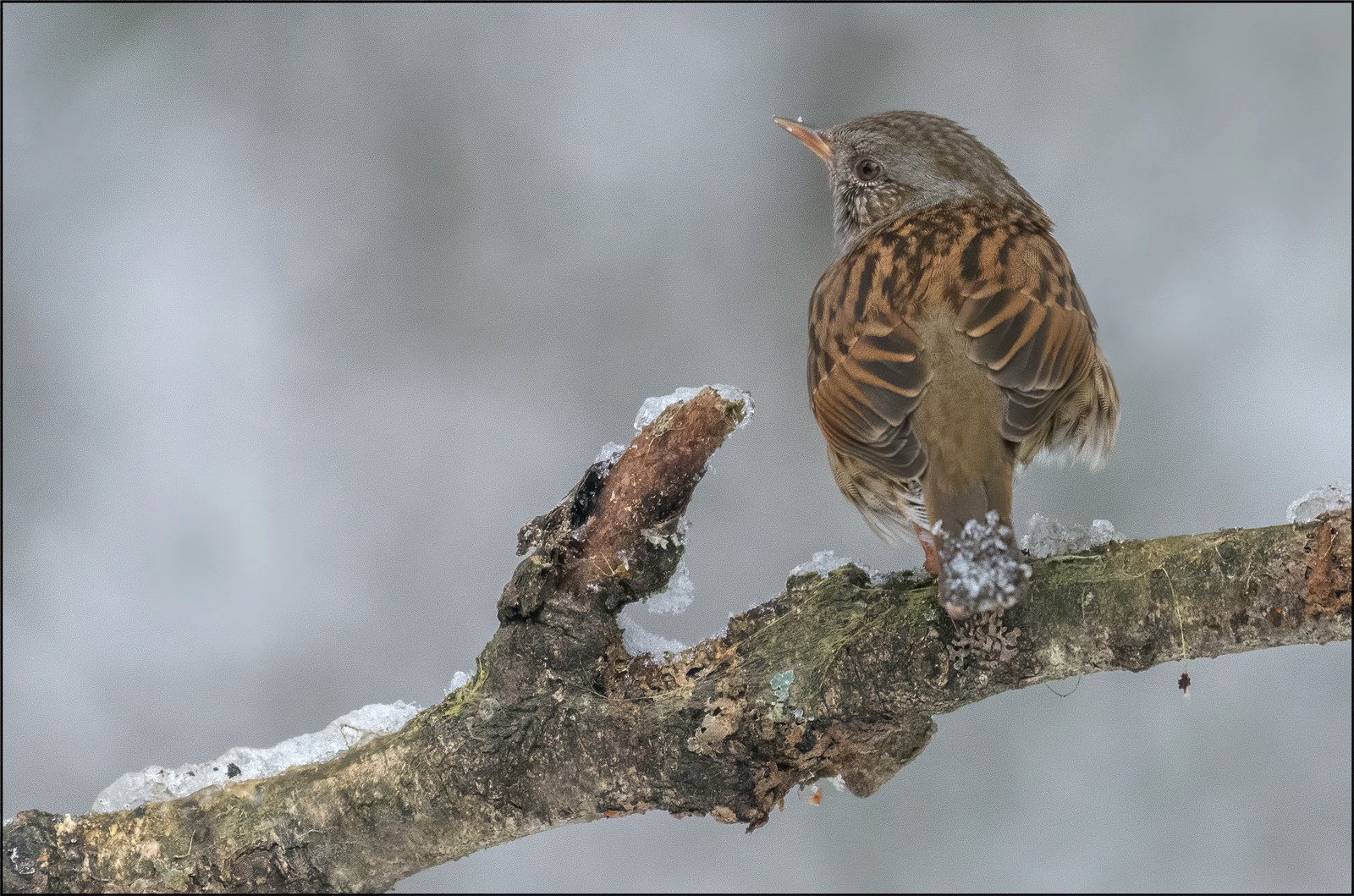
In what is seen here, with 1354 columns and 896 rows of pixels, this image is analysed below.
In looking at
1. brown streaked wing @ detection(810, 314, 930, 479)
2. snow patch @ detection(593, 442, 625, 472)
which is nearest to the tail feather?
brown streaked wing @ detection(810, 314, 930, 479)

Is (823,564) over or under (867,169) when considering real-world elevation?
under

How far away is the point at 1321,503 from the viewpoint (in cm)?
234

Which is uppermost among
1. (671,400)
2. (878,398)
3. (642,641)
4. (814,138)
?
(814,138)

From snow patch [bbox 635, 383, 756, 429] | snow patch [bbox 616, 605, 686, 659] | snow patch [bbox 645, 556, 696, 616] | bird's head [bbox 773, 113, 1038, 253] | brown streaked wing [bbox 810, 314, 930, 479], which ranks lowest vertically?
snow patch [bbox 616, 605, 686, 659]

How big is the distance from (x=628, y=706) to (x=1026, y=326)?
1.54 meters

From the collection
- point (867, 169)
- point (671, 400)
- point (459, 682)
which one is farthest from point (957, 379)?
point (867, 169)

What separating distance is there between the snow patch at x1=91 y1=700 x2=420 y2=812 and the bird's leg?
145cm

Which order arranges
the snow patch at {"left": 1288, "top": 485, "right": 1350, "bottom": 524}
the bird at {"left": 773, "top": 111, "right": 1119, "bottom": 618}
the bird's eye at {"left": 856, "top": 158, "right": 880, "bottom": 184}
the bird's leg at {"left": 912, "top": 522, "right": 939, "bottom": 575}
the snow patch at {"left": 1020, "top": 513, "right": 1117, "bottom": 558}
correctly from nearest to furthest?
the snow patch at {"left": 1288, "top": 485, "right": 1350, "bottom": 524} → the snow patch at {"left": 1020, "top": 513, "right": 1117, "bottom": 558} → the bird at {"left": 773, "top": 111, "right": 1119, "bottom": 618} → the bird's leg at {"left": 912, "top": 522, "right": 939, "bottom": 575} → the bird's eye at {"left": 856, "top": 158, "right": 880, "bottom": 184}

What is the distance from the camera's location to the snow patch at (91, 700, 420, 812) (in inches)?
119

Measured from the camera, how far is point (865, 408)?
3254 mm

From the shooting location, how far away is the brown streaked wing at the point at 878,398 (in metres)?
3.16

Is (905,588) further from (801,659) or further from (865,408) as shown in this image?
(865,408)

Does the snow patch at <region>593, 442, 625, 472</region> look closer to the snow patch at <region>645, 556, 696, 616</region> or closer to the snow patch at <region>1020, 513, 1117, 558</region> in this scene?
the snow patch at <region>645, 556, 696, 616</region>

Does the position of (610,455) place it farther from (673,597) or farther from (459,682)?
(459,682)
